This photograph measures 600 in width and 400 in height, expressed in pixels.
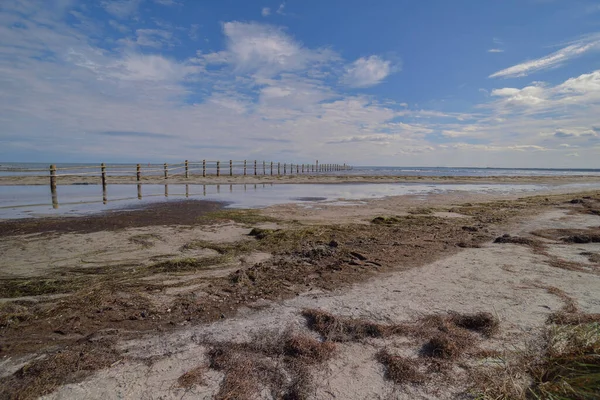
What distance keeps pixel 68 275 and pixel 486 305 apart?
17.7 feet

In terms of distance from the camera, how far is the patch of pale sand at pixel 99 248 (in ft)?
16.0

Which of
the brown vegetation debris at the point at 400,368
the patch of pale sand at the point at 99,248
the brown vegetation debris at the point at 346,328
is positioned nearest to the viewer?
the brown vegetation debris at the point at 400,368

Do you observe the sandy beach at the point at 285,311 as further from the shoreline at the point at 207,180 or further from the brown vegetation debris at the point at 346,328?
the shoreline at the point at 207,180

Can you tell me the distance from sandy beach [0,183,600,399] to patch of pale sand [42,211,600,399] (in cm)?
2

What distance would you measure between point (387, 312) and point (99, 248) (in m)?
5.20

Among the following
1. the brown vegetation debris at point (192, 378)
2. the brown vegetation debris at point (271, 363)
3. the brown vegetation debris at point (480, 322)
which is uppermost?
the brown vegetation debris at point (480, 322)

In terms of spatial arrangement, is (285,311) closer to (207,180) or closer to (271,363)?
(271,363)

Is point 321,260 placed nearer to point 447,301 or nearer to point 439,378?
point 447,301

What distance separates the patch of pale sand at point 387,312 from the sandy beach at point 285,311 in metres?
0.02

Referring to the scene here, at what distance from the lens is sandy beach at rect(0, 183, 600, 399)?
7.43ft

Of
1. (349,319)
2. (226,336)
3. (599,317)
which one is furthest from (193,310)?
(599,317)

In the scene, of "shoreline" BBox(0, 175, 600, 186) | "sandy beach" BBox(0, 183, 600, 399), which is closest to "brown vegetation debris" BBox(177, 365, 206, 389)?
"sandy beach" BBox(0, 183, 600, 399)

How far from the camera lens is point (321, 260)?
510 centimetres

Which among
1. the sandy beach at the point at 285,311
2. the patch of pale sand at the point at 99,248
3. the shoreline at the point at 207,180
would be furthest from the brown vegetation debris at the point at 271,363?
the shoreline at the point at 207,180
